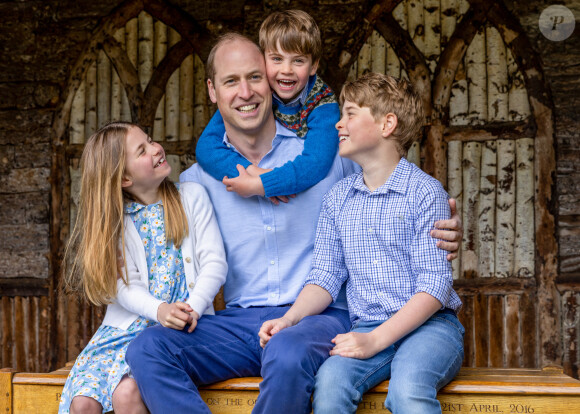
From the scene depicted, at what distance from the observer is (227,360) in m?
2.79

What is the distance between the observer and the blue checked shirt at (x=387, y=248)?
8.95 feet

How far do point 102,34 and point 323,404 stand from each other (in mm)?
4025

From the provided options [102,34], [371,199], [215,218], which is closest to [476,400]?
[371,199]

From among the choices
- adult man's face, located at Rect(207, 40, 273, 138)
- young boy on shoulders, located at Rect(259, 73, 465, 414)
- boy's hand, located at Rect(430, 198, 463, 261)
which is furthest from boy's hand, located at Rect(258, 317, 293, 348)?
adult man's face, located at Rect(207, 40, 273, 138)

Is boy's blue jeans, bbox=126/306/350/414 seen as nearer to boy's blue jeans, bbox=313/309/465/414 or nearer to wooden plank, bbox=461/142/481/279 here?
boy's blue jeans, bbox=313/309/465/414

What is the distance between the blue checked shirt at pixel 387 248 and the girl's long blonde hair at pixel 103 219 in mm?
652

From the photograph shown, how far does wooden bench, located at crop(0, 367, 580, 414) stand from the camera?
2592mm

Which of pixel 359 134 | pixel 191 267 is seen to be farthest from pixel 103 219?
pixel 359 134

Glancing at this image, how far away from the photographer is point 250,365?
2863 millimetres

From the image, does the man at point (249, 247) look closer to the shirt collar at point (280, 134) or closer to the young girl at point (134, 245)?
the shirt collar at point (280, 134)

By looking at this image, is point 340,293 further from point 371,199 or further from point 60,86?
point 60,86

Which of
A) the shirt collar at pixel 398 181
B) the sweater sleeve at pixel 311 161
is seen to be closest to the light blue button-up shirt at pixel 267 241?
the sweater sleeve at pixel 311 161

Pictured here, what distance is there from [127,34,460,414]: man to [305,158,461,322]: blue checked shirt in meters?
0.11

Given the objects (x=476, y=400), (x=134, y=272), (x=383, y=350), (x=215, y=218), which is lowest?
(x=476, y=400)
